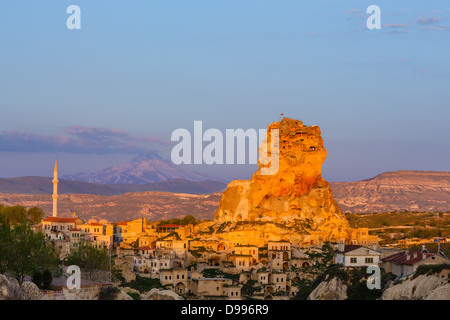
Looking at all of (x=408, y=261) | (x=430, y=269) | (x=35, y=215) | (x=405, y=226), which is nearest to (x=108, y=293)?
(x=430, y=269)

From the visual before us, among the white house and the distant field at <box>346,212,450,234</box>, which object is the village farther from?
the distant field at <box>346,212,450,234</box>

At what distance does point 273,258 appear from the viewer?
305 ft

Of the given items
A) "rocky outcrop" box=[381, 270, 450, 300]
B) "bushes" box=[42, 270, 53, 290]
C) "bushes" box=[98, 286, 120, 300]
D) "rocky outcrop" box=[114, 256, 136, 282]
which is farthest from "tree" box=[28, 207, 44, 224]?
"rocky outcrop" box=[381, 270, 450, 300]

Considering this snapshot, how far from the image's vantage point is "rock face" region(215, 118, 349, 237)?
106375 mm

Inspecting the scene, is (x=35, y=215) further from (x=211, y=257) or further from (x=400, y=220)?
(x=400, y=220)

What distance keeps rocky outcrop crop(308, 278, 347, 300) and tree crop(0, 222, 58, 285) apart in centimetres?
2294

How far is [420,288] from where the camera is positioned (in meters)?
54.5

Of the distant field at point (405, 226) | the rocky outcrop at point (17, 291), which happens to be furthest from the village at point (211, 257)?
the rocky outcrop at point (17, 291)

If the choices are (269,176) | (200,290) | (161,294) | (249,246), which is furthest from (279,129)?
(161,294)

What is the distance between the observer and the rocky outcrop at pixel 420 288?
5175 centimetres
